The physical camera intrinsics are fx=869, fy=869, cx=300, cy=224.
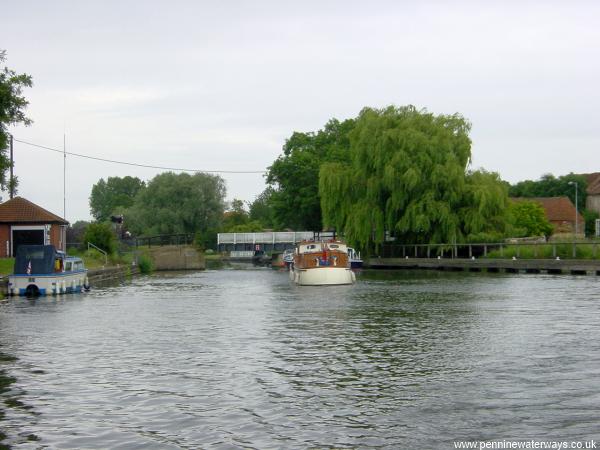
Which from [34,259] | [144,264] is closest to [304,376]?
[34,259]

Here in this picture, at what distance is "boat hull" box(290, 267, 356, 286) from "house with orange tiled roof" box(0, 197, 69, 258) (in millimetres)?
18654

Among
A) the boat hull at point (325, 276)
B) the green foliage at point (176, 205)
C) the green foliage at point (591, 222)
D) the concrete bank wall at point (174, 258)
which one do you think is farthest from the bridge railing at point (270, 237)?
the boat hull at point (325, 276)

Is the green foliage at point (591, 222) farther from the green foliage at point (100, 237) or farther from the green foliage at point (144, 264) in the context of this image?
the green foliage at point (100, 237)

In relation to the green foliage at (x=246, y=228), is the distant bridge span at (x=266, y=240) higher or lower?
lower

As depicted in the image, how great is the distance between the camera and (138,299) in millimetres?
39031

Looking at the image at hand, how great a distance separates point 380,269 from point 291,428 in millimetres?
59717

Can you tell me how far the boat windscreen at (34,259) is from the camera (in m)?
40.1

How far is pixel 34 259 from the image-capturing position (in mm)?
40594

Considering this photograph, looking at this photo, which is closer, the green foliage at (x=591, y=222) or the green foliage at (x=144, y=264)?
the green foliage at (x=144, y=264)

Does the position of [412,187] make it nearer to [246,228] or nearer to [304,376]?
[304,376]

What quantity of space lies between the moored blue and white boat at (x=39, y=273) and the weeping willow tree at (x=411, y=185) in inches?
1237

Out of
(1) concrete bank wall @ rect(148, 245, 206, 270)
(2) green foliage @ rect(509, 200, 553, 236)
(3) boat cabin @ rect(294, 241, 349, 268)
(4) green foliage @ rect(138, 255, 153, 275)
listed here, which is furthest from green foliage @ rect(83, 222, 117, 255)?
(2) green foliage @ rect(509, 200, 553, 236)

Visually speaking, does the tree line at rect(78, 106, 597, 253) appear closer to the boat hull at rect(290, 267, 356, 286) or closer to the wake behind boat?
the wake behind boat

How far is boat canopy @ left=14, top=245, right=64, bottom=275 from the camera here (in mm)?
40094
